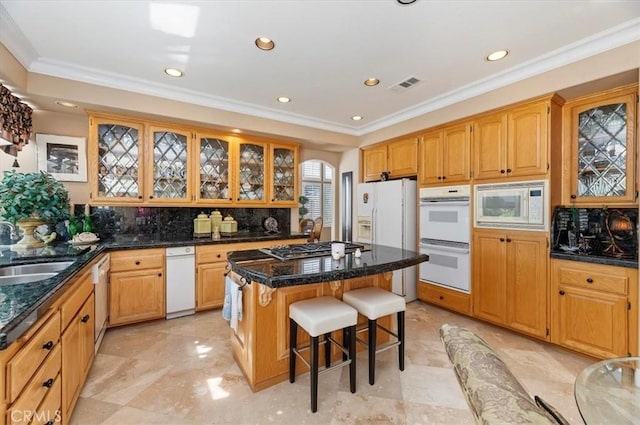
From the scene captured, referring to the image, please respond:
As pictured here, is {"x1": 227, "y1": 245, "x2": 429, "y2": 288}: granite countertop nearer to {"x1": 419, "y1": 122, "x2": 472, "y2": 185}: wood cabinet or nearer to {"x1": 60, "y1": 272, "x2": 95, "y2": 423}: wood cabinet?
{"x1": 60, "y1": 272, "x2": 95, "y2": 423}: wood cabinet

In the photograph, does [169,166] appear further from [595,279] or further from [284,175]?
[595,279]

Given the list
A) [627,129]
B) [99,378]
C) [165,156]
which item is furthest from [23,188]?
[627,129]

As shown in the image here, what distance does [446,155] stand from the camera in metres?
3.44

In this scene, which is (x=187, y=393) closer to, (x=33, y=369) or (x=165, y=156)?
(x=33, y=369)

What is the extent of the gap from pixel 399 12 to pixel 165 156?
2951 millimetres

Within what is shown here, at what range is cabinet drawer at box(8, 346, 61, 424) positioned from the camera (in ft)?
3.35

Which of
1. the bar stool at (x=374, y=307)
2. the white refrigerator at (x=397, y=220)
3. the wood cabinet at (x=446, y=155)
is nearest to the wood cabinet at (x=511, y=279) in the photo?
the wood cabinet at (x=446, y=155)

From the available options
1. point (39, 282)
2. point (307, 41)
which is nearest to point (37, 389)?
point (39, 282)

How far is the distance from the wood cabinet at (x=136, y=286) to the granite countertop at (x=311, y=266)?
1.40 metres

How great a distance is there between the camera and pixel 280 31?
2092mm

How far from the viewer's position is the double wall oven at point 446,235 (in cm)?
323

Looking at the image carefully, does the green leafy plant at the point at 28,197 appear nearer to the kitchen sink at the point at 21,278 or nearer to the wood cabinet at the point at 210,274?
the kitchen sink at the point at 21,278

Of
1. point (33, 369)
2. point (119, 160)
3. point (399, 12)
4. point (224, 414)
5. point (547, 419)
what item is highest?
point (399, 12)

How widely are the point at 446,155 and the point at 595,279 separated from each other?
6.03ft
